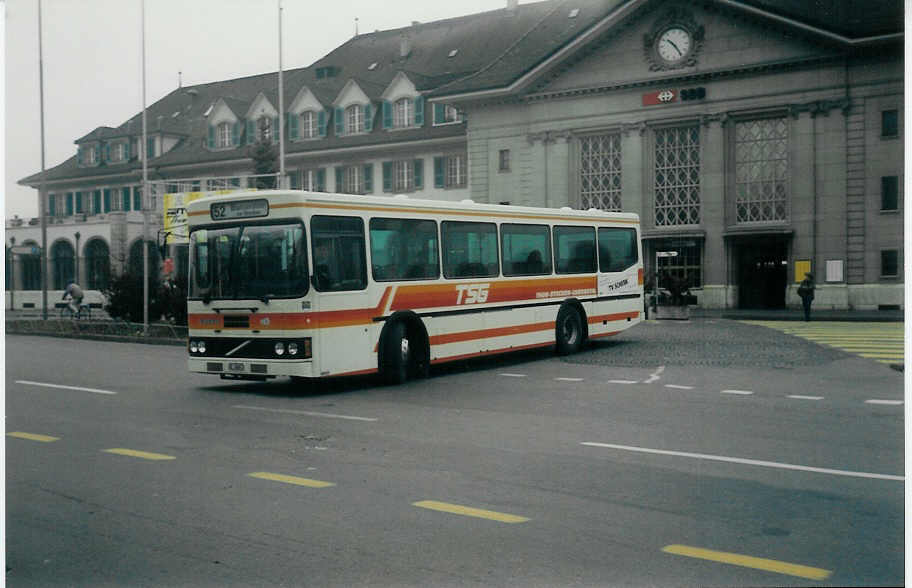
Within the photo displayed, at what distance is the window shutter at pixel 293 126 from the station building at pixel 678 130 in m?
2.86

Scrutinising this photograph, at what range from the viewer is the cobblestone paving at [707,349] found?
1870 centimetres

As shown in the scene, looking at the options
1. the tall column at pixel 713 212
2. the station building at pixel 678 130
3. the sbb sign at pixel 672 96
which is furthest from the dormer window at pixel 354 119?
the tall column at pixel 713 212

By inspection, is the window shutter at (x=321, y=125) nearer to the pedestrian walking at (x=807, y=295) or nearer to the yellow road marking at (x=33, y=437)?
the pedestrian walking at (x=807, y=295)

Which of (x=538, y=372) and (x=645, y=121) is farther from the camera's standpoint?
(x=645, y=121)

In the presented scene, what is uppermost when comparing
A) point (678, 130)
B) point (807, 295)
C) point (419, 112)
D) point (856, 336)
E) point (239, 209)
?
point (419, 112)

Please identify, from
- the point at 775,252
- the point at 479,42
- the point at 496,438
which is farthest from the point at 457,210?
the point at 775,252

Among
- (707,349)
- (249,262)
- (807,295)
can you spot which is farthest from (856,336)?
(249,262)

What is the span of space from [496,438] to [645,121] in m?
35.1

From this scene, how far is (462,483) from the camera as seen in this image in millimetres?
8117

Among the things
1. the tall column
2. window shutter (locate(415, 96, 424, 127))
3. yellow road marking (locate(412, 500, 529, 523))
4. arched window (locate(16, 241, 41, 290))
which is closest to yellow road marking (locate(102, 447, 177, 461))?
yellow road marking (locate(412, 500, 529, 523))

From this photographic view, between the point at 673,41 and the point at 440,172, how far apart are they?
46.2ft

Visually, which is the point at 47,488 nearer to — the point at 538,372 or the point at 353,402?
the point at 353,402

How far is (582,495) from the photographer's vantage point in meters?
7.61

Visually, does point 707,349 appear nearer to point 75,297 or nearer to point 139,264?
point 139,264
